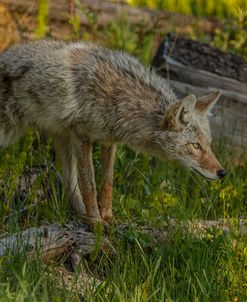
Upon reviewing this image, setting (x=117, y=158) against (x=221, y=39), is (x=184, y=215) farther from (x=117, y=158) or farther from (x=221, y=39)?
(x=221, y=39)

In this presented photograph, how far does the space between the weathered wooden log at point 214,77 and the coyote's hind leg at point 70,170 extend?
1.75 m

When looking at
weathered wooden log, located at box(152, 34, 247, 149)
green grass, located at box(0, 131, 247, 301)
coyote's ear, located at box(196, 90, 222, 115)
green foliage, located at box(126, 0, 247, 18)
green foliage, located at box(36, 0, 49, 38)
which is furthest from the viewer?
green foliage, located at box(126, 0, 247, 18)

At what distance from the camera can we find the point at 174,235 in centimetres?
578

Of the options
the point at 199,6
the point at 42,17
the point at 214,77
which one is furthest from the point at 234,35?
the point at 42,17

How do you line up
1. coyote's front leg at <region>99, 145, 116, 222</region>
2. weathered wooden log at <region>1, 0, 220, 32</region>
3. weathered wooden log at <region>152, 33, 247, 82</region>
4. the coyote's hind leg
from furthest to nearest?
weathered wooden log at <region>1, 0, 220, 32</region> < weathered wooden log at <region>152, 33, 247, 82</region> < the coyote's hind leg < coyote's front leg at <region>99, 145, 116, 222</region>

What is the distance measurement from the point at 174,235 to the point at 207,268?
1.54 ft

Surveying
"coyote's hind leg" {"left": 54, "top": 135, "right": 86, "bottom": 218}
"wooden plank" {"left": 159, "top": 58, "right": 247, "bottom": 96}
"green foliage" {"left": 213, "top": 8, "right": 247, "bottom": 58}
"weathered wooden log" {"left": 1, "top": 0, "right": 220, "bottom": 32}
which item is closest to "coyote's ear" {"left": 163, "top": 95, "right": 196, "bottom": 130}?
"coyote's hind leg" {"left": 54, "top": 135, "right": 86, "bottom": 218}

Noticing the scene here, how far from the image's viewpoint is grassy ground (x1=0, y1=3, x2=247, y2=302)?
4984mm

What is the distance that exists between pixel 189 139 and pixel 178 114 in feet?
0.73

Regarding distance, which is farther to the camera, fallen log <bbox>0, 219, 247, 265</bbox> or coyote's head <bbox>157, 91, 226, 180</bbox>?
coyote's head <bbox>157, 91, 226, 180</bbox>

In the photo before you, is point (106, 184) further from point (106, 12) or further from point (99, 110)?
point (106, 12)

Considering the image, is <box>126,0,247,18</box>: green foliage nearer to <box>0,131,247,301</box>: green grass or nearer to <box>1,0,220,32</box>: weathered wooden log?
<box>1,0,220,32</box>: weathered wooden log

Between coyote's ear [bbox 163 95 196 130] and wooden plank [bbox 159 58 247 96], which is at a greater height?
coyote's ear [bbox 163 95 196 130]

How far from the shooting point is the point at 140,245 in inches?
224
